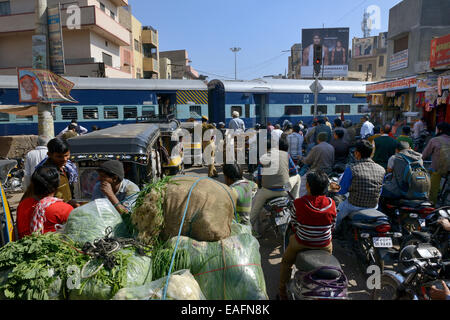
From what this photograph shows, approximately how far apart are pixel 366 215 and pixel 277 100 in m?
13.9

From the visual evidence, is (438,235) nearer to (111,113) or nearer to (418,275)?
(418,275)

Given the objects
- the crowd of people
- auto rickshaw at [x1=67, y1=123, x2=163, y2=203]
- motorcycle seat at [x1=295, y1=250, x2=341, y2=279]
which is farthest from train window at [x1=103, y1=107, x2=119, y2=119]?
motorcycle seat at [x1=295, y1=250, x2=341, y2=279]

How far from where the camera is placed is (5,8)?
2394 centimetres

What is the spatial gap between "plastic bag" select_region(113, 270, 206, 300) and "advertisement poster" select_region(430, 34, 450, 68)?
11793 millimetres

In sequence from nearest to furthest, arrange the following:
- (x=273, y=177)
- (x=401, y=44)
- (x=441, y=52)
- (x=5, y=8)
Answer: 1. (x=273, y=177)
2. (x=441, y=52)
3. (x=401, y=44)
4. (x=5, y=8)

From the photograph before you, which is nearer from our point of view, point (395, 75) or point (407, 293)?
point (407, 293)

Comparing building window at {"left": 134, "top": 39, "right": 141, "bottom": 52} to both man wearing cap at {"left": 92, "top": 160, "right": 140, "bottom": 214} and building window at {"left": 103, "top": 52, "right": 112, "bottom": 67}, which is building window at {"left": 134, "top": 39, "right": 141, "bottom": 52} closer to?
A: building window at {"left": 103, "top": 52, "right": 112, "bottom": 67}

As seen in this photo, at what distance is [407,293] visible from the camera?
2.64 meters

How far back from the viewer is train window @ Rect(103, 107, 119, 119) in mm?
13844

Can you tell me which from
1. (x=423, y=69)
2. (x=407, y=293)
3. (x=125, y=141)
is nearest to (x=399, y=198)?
(x=407, y=293)

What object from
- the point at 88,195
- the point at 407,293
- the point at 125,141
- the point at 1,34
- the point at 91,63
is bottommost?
the point at 407,293

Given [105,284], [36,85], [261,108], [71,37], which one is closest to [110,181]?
[105,284]

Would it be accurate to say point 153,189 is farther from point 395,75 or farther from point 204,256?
point 395,75
